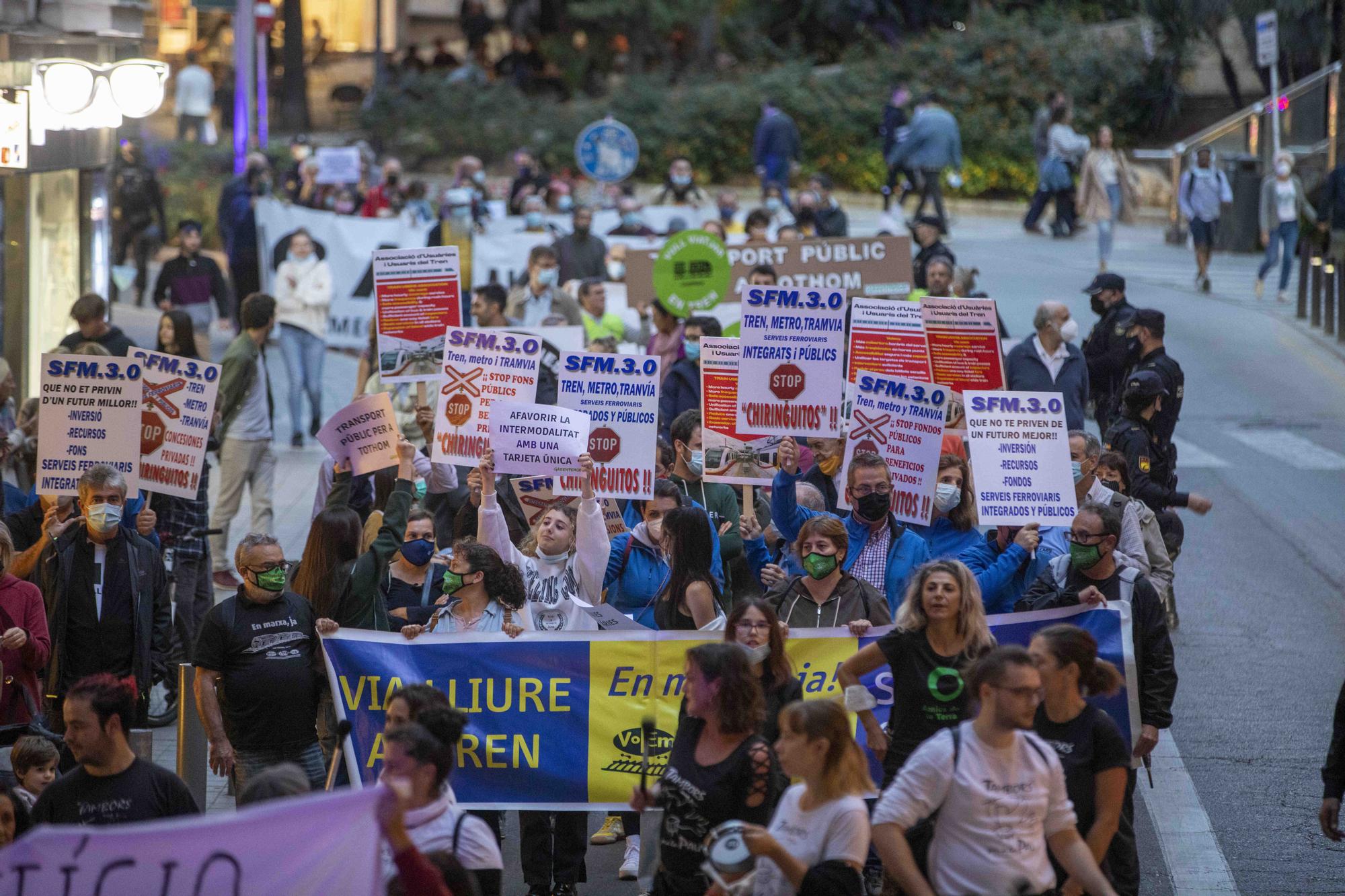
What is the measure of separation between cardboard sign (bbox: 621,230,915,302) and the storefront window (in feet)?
20.2

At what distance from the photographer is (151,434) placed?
9.12m

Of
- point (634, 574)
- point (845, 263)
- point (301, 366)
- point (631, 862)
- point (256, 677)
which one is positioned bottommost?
point (631, 862)

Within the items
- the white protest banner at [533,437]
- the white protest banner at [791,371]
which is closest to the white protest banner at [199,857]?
the white protest banner at [533,437]

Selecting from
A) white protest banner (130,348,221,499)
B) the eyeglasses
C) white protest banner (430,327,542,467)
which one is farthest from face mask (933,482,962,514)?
the eyeglasses

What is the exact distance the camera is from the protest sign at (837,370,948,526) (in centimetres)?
859

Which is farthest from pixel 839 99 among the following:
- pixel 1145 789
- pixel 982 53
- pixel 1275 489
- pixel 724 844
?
pixel 724 844

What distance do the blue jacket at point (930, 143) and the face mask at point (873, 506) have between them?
65.4 ft

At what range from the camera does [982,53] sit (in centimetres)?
3816

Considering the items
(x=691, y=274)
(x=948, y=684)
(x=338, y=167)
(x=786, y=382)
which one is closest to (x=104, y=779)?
(x=948, y=684)

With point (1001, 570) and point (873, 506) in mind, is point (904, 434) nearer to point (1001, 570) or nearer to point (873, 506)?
point (873, 506)

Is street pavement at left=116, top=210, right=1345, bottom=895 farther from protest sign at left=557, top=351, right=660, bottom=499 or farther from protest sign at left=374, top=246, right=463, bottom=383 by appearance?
protest sign at left=374, top=246, right=463, bottom=383

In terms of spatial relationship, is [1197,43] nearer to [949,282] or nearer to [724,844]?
[949,282]

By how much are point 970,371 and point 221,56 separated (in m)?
38.5

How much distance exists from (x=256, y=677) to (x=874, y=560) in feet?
9.60
